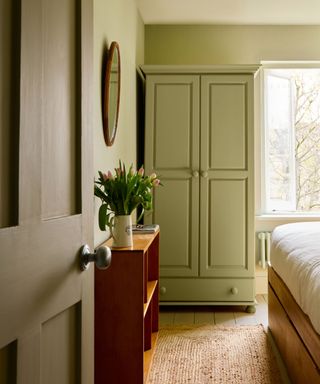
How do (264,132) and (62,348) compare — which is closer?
(62,348)

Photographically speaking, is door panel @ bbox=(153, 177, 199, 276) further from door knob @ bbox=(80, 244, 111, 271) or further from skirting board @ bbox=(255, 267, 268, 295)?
door knob @ bbox=(80, 244, 111, 271)

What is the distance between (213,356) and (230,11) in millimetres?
2832

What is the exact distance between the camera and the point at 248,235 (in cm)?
322

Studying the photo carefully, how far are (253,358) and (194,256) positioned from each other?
104 centimetres

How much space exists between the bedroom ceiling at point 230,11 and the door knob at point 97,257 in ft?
9.44

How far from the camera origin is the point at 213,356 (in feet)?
7.79

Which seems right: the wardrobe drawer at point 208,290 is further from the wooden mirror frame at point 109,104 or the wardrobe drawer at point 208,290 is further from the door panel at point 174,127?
the wooden mirror frame at point 109,104

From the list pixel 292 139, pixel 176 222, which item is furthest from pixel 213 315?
pixel 292 139

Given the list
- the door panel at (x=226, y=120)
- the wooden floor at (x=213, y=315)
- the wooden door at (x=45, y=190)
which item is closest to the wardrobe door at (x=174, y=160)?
the door panel at (x=226, y=120)

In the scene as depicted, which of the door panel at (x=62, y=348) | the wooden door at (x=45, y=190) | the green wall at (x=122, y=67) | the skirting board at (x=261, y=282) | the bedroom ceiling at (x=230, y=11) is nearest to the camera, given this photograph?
the wooden door at (x=45, y=190)

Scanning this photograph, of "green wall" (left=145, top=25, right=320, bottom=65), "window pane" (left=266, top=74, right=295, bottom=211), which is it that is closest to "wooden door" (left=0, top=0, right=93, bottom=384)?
"green wall" (left=145, top=25, right=320, bottom=65)

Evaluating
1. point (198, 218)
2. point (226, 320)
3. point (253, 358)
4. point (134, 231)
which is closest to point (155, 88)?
point (198, 218)

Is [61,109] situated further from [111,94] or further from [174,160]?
[174,160]

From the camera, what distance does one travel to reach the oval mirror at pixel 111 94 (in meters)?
2.07
